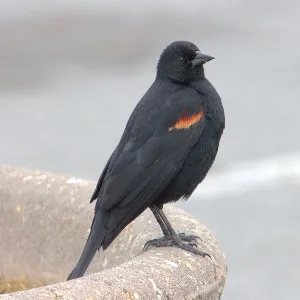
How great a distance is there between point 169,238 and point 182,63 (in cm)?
77

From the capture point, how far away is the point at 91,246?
115 inches

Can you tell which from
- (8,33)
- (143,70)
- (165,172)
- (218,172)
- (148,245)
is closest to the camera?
(148,245)

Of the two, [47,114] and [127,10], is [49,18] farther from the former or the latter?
[47,114]

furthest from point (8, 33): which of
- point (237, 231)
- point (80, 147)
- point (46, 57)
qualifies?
point (237, 231)

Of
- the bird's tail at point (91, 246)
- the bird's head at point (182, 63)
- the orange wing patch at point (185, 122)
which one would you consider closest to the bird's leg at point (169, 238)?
the bird's tail at point (91, 246)

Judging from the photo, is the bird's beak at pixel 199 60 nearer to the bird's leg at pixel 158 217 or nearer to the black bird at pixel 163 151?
the black bird at pixel 163 151

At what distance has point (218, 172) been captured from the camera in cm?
719

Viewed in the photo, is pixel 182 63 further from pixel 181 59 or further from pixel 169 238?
pixel 169 238

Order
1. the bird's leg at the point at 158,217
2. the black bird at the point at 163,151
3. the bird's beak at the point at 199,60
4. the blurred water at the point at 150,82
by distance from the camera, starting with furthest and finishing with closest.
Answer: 1. the blurred water at the point at 150,82
2. the bird's beak at the point at 199,60
3. the bird's leg at the point at 158,217
4. the black bird at the point at 163,151

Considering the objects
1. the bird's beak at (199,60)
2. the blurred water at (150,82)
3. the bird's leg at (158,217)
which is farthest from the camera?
the blurred water at (150,82)

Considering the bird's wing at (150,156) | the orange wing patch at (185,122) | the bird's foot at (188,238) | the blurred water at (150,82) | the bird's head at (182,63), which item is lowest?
the blurred water at (150,82)

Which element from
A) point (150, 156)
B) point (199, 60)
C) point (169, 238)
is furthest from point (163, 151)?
point (199, 60)

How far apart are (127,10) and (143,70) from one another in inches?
58.0

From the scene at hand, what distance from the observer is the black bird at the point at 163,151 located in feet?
9.94
